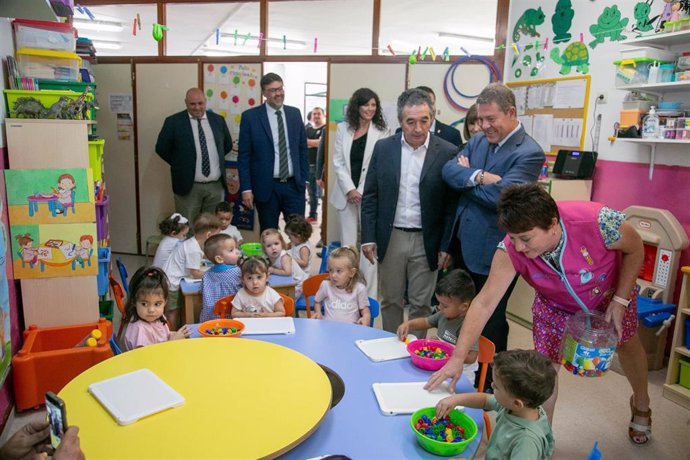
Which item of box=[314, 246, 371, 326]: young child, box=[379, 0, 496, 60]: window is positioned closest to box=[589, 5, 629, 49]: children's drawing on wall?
box=[379, 0, 496, 60]: window

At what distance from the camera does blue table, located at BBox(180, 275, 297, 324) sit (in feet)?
9.77

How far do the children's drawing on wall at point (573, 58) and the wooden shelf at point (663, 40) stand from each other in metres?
0.56

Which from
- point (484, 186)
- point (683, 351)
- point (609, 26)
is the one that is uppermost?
point (609, 26)

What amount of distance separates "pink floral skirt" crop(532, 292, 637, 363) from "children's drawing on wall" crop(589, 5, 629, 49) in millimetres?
2333

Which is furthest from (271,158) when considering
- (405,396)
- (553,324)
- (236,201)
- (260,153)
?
(405,396)

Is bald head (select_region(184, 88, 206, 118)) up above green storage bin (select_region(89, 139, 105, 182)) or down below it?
above

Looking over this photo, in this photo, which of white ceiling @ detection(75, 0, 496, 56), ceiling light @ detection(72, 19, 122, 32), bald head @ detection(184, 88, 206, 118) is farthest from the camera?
ceiling light @ detection(72, 19, 122, 32)

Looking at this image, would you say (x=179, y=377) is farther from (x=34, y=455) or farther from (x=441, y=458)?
(x=441, y=458)

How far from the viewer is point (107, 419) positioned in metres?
1.39

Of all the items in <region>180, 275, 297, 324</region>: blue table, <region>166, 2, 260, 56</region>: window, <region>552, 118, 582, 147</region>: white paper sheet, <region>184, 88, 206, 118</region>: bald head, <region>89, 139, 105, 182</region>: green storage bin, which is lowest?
<region>180, 275, 297, 324</region>: blue table

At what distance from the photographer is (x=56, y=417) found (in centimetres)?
117

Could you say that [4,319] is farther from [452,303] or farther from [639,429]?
→ [639,429]

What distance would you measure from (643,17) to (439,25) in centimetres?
381

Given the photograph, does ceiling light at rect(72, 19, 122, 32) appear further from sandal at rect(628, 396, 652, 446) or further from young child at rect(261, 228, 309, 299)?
sandal at rect(628, 396, 652, 446)
